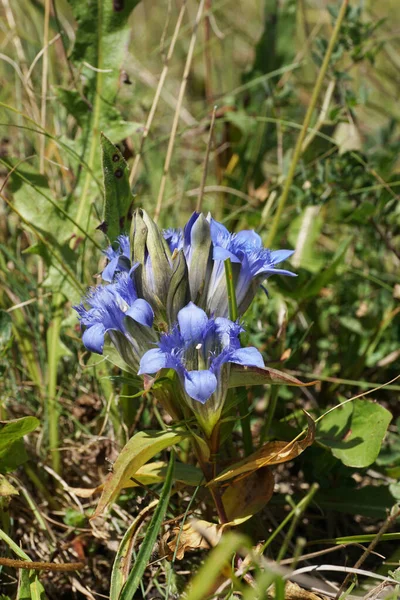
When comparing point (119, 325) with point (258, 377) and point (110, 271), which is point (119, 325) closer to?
point (110, 271)

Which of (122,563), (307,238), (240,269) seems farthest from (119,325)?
(307,238)

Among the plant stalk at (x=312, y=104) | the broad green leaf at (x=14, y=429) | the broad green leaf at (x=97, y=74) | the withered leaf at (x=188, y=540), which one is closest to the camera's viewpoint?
the withered leaf at (x=188, y=540)

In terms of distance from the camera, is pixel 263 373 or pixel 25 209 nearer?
pixel 263 373

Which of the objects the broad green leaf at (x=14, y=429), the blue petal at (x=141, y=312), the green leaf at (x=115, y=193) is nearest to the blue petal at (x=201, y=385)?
the blue petal at (x=141, y=312)

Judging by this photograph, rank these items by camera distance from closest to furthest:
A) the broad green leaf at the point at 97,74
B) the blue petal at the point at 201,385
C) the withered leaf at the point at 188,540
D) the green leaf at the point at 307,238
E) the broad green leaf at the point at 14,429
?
the blue petal at the point at 201,385 → the withered leaf at the point at 188,540 → the broad green leaf at the point at 14,429 → the broad green leaf at the point at 97,74 → the green leaf at the point at 307,238

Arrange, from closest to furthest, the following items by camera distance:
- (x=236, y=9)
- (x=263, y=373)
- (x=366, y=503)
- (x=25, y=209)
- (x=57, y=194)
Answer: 1. (x=263, y=373)
2. (x=366, y=503)
3. (x=25, y=209)
4. (x=57, y=194)
5. (x=236, y=9)

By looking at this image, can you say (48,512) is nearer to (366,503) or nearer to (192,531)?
(192,531)

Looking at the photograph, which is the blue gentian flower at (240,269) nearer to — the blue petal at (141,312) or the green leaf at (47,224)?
the blue petal at (141,312)

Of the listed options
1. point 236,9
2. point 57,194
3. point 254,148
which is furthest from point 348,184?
point 236,9
